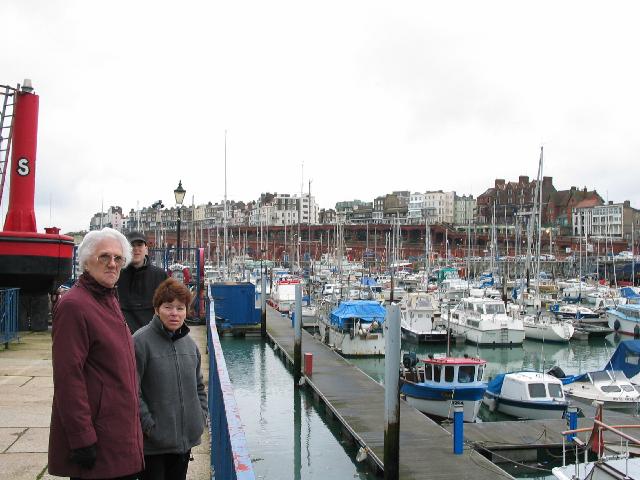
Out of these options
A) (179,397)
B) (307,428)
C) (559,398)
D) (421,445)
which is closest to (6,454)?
(179,397)

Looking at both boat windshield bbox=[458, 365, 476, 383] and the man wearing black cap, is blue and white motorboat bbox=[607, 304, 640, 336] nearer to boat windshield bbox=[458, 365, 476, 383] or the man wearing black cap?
boat windshield bbox=[458, 365, 476, 383]

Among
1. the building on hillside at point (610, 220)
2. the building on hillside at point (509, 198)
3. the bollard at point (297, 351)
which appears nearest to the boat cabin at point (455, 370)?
the bollard at point (297, 351)

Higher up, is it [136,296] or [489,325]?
[136,296]

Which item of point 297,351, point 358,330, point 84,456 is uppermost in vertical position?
point 84,456

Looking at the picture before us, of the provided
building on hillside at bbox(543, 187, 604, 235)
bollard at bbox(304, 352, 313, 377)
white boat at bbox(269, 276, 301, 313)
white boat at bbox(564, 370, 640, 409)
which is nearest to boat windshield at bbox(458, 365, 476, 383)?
white boat at bbox(564, 370, 640, 409)

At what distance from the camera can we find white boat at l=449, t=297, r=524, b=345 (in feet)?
125

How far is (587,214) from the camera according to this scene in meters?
152

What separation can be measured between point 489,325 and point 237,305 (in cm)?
1489

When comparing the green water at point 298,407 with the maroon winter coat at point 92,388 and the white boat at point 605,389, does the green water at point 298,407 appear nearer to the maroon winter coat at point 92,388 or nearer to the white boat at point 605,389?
the white boat at point 605,389

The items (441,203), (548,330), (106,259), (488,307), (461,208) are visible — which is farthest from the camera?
(461,208)

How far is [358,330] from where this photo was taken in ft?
107

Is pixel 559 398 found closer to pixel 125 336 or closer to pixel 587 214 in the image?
pixel 125 336

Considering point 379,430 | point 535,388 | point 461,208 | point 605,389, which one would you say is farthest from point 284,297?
point 461,208

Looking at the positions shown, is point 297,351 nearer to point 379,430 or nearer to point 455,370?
point 455,370
